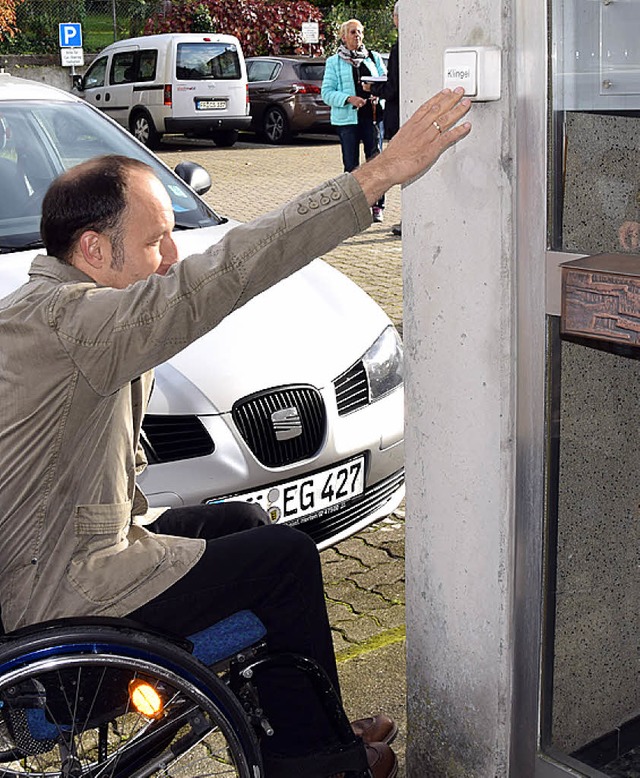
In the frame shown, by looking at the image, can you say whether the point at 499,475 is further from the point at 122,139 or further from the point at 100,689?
the point at 122,139

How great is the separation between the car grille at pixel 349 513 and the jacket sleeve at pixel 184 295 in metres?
1.79

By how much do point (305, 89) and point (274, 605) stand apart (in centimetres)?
1898

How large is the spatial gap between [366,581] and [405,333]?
168 cm

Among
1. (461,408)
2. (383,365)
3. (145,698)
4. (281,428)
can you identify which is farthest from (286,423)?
(145,698)

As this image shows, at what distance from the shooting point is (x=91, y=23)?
94.8ft

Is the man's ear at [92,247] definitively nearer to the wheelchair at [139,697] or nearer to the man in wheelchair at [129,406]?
the man in wheelchair at [129,406]

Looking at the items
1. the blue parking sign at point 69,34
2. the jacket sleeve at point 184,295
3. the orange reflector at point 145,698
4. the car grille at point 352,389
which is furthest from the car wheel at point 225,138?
the orange reflector at point 145,698

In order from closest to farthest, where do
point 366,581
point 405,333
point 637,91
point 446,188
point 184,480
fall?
point 637,91 → point 446,188 → point 405,333 → point 184,480 → point 366,581

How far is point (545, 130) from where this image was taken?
2434 mm

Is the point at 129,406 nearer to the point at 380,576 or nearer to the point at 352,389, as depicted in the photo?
the point at 352,389

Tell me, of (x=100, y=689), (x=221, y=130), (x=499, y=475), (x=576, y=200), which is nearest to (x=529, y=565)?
(x=499, y=475)

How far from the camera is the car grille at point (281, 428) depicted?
390 cm

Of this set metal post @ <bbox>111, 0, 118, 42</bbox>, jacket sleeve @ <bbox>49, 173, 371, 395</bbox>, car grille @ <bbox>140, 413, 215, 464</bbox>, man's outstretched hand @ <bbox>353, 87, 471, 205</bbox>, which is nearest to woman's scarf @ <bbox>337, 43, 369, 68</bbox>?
car grille @ <bbox>140, 413, 215, 464</bbox>

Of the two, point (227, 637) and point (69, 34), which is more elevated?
point (69, 34)
